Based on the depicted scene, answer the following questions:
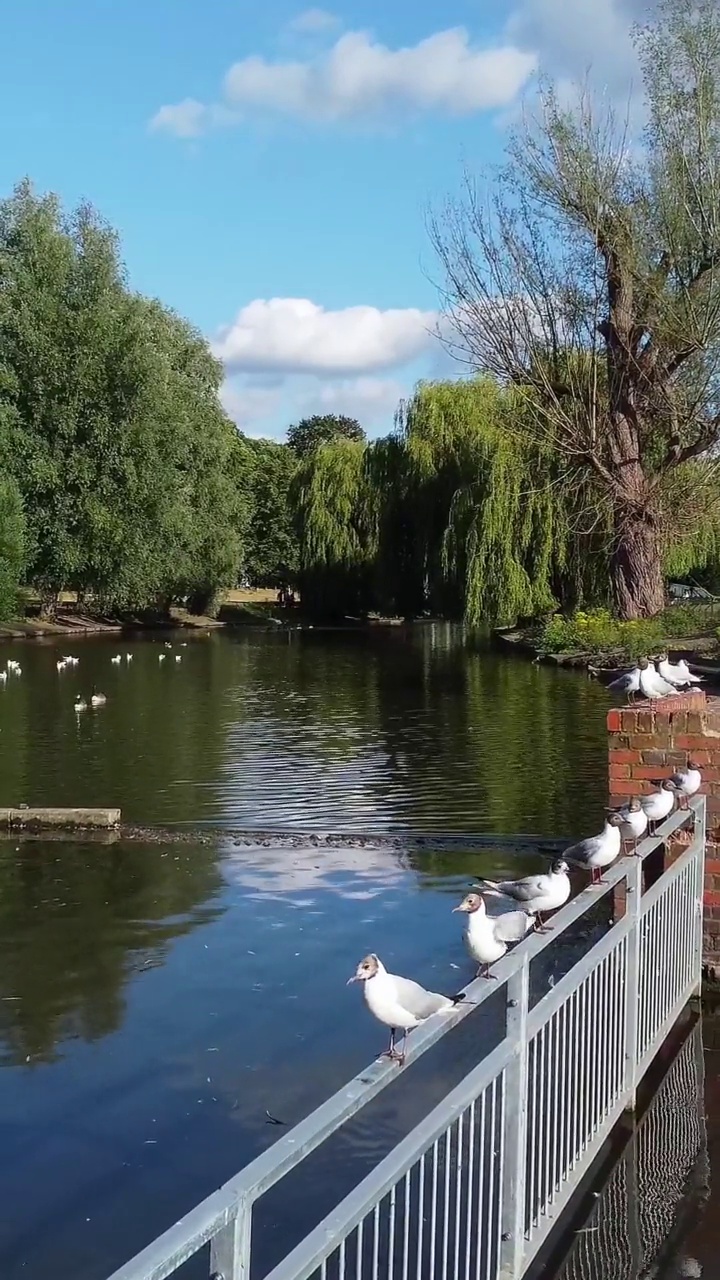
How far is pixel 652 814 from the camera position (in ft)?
20.3

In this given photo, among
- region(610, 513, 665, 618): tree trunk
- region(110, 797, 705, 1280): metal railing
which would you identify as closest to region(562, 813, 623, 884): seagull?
region(110, 797, 705, 1280): metal railing

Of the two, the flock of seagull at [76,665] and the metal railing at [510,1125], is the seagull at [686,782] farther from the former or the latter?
the flock of seagull at [76,665]

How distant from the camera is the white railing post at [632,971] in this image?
499cm

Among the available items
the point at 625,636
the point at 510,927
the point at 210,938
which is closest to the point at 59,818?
the point at 210,938

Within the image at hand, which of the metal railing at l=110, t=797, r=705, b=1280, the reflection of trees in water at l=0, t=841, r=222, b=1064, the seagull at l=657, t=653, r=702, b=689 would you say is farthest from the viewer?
the seagull at l=657, t=653, r=702, b=689

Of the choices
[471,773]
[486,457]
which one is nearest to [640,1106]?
[471,773]

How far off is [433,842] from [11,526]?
31363 millimetres

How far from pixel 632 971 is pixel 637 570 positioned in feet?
96.8

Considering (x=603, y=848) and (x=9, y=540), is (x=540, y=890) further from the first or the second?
(x=9, y=540)

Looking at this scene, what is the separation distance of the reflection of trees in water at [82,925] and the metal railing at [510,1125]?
2356 mm

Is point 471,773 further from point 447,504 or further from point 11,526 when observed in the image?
point 447,504

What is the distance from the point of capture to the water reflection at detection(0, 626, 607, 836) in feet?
43.1

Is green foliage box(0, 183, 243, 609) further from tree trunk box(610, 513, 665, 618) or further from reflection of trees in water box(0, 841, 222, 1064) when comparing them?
reflection of trees in water box(0, 841, 222, 1064)

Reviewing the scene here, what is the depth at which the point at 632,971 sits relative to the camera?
5.04m
